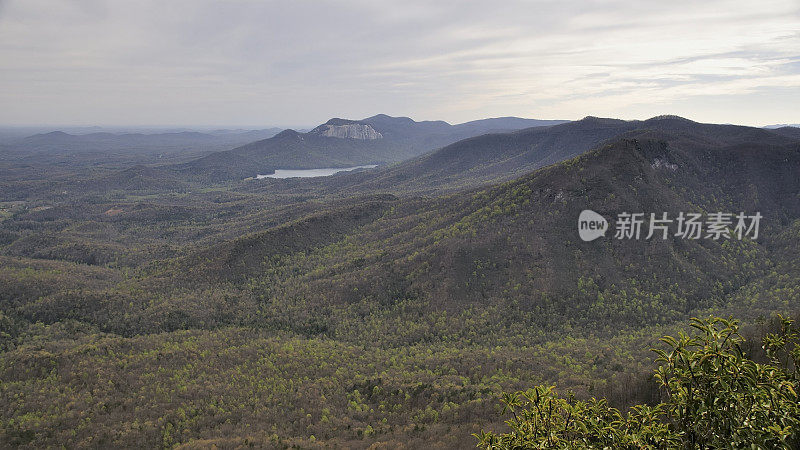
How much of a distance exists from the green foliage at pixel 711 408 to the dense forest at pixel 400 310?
30 cm

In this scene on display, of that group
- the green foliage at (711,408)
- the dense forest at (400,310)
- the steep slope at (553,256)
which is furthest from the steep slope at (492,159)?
the green foliage at (711,408)

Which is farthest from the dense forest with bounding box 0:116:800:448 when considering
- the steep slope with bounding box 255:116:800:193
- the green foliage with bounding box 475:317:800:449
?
the steep slope with bounding box 255:116:800:193

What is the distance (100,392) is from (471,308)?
3962 cm

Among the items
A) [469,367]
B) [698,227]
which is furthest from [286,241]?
[698,227]

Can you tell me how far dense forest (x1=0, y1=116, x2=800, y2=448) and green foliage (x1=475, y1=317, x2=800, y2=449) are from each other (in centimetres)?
30

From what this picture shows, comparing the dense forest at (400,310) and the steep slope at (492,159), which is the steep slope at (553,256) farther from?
the steep slope at (492,159)

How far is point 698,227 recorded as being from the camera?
6056cm

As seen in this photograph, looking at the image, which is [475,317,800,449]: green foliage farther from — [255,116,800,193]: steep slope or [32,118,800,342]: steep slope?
[255,116,800,193]: steep slope

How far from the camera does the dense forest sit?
28.2m

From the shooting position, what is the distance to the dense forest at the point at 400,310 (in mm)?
28219

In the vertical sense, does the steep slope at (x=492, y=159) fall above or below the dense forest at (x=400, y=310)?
above

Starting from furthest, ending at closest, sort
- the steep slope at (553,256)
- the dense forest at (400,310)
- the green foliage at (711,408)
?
1. the steep slope at (553,256)
2. the dense forest at (400,310)
3. the green foliage at (711,408)

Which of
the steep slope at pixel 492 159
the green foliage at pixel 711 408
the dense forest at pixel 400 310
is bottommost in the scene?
the dense forest at pixel 400 310

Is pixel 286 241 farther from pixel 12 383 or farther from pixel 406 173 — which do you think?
pixel 406 173
